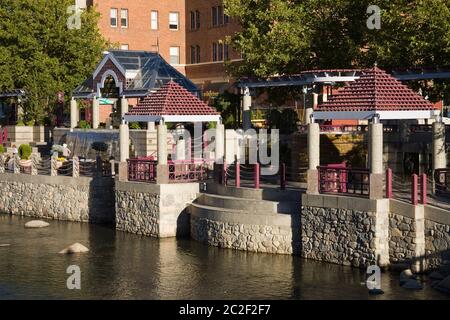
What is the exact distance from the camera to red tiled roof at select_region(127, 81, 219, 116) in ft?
109

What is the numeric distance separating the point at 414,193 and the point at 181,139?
17.7 metres

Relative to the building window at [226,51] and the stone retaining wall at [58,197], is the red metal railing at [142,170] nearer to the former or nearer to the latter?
the stone retaining wall at [58,197]

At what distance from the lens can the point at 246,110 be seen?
138 ft

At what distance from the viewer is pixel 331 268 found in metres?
26.6

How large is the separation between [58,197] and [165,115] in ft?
30.9

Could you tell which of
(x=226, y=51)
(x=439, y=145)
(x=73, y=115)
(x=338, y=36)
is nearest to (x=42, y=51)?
(x=73, y=115)

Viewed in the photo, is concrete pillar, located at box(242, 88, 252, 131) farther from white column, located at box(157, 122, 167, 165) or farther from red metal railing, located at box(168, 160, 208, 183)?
white column, located at box(157, 122, 167, 165)

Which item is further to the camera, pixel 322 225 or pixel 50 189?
pixel 50 189

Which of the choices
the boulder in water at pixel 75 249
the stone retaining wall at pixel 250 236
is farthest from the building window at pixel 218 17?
the boulder in water at pixel 75 249

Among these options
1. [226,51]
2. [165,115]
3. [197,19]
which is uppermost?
[197,19]

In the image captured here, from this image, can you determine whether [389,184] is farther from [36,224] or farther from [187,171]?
[36,224]
